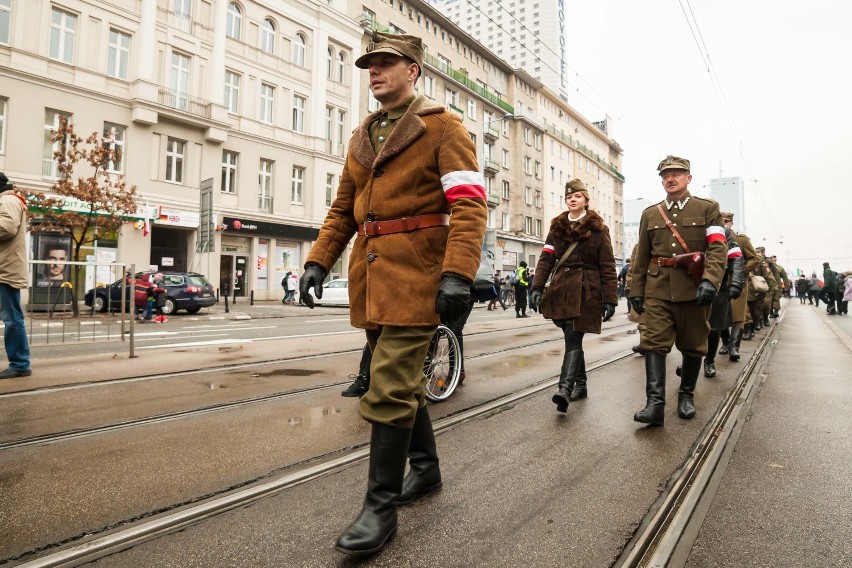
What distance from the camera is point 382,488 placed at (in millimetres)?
2162

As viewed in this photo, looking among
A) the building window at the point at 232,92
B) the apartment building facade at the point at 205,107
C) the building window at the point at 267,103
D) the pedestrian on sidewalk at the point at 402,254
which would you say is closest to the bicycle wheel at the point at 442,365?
the pedestrian on sidewalk at the point at 402,254

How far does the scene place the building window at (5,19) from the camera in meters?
19.4

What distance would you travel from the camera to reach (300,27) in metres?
29.0

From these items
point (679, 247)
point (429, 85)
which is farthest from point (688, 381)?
point (429, 85)

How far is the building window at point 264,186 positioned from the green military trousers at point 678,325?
25.1 m

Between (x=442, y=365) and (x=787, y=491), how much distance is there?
2.82 m

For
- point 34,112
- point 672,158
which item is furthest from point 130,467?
point 34,112

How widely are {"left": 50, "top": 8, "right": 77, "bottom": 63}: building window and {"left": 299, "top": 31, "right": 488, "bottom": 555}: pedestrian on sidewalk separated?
23.6 metres

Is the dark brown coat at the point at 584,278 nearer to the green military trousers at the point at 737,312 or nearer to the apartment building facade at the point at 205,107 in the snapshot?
the green military trousers at the point at 737,312

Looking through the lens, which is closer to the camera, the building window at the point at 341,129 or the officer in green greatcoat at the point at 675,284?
the officer in green greatcoat at the point at 675,284

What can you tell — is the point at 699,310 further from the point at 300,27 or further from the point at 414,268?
the point at 300,27

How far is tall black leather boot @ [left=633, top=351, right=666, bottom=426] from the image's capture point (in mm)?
4023

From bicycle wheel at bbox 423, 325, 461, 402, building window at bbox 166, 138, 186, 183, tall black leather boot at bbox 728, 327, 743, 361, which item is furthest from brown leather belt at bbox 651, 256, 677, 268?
building window at bbox 166, 138, 186, 183

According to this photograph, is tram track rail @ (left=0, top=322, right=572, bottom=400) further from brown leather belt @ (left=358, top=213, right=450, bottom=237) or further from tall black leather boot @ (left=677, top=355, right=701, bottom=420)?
tall black leather boot @ (left=677, top=355, right=701, bottom=420)
